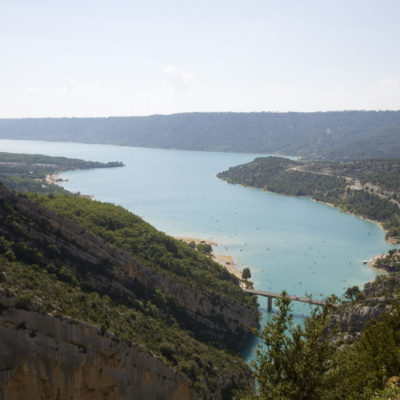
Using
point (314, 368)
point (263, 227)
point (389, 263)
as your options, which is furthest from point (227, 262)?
point (314, 368)

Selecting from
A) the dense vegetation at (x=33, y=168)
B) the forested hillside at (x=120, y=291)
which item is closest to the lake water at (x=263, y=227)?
the forested hillside at (x=120, y=291)

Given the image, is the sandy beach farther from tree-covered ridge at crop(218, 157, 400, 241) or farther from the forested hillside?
the forested hillside

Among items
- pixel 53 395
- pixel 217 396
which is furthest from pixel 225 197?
pixel 53 395

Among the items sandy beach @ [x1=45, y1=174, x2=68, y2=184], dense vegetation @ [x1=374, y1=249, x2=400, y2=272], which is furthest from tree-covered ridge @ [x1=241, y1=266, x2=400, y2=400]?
sandy beach @ [x1=45, y1=174, x2=68, y2=184]

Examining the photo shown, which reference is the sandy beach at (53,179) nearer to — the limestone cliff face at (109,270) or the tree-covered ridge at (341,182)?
the tree-covered ridge at (341,182)

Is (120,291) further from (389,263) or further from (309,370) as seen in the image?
(389,263)
